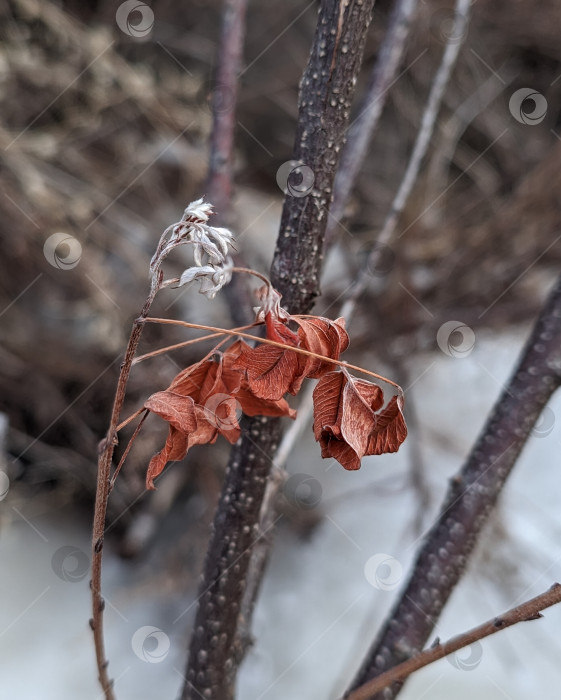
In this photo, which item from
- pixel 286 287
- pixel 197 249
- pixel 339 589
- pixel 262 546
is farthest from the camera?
pixel 339 589

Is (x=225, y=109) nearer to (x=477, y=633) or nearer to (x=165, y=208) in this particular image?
(x=477, y=633)

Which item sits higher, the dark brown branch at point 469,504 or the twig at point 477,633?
the dark brown branch at point 469,504

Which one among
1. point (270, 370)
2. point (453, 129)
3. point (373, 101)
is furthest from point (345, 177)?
point (453, 129)

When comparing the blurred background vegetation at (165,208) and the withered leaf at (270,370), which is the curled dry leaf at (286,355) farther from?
the blurred background vegetation at (165,208)

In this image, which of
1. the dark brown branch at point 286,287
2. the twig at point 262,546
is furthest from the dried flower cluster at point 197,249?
the twig at point 262,546

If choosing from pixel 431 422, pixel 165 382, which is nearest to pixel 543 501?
pixel 431 422

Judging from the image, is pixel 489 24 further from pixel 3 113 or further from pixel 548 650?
pixel 548 650
